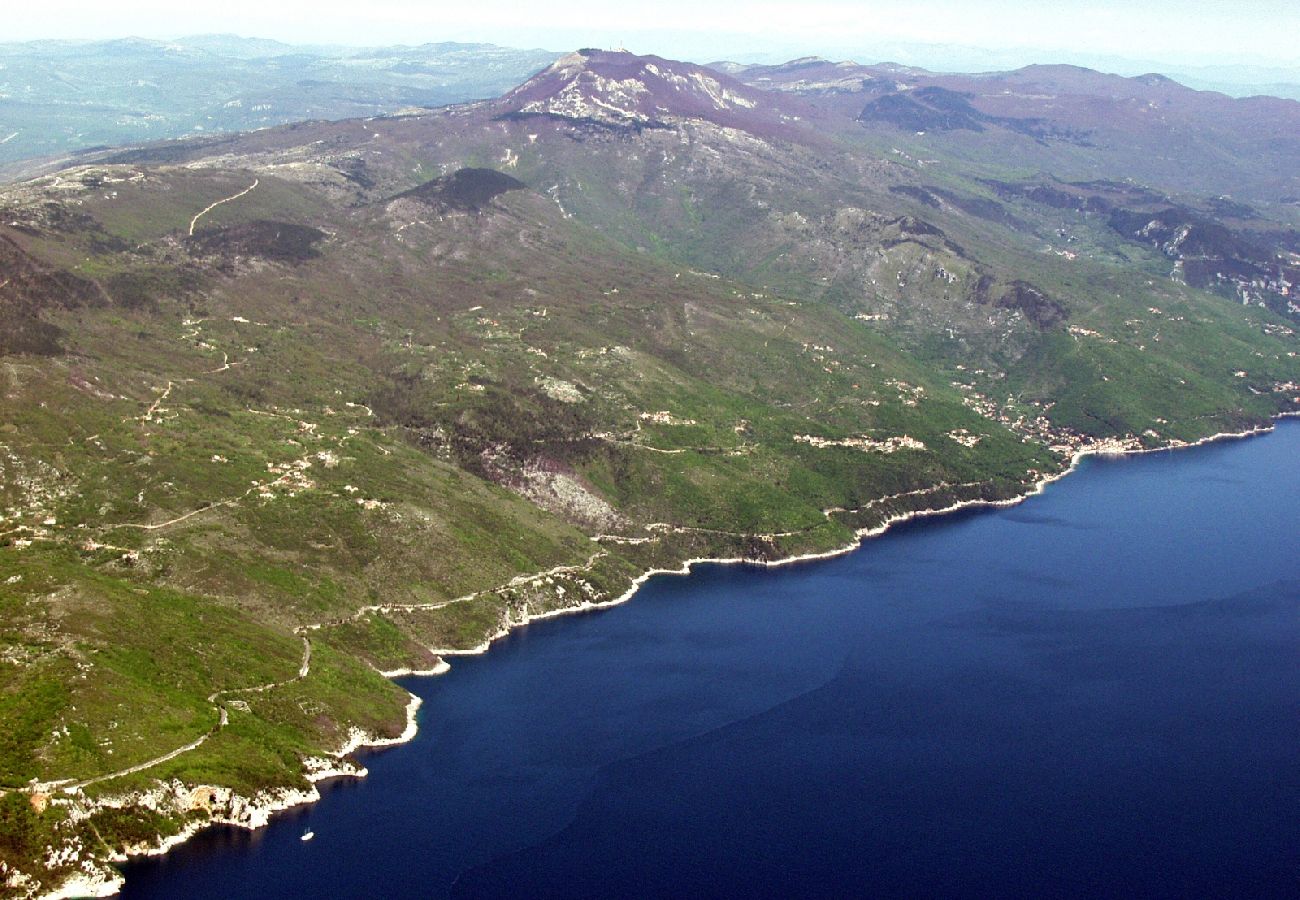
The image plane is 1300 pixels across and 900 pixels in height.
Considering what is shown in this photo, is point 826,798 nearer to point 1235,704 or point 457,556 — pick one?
point 1235,704

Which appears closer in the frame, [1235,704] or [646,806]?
[646,806]

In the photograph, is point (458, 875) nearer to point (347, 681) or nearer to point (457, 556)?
point (347, 681)

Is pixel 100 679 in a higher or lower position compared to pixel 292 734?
higher

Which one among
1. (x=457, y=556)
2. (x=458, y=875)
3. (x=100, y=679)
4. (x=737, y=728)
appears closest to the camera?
(x=458, y=875)

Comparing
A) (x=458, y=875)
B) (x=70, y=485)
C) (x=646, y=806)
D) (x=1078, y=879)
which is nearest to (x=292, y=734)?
(x=458, y=875)

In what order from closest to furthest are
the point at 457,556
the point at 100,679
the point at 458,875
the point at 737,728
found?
1. the point at 458,875
2. the point at 100,679
3. the point at 737,728
4. the point at 457,556

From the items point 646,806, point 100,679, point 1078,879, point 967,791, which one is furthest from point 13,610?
point 1078,879
